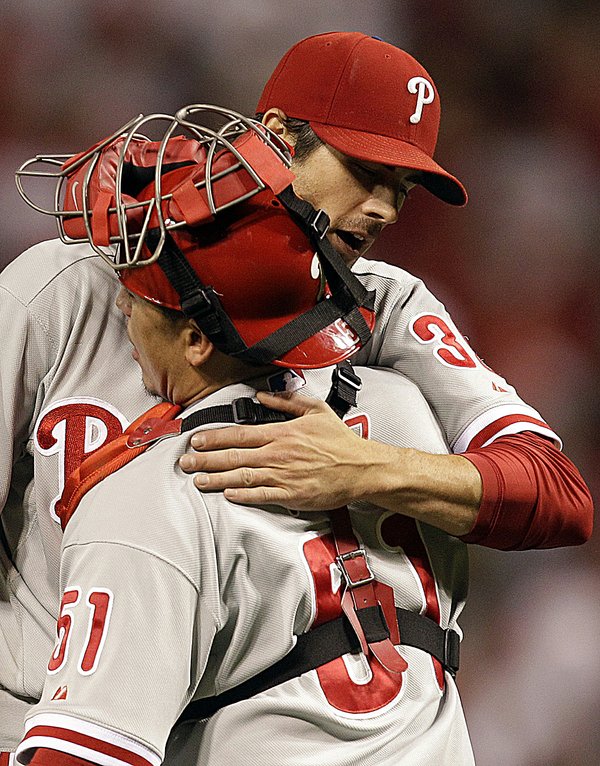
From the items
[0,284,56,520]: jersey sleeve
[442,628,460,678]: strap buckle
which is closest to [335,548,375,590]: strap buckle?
[442,628,460,678]: strap buckle

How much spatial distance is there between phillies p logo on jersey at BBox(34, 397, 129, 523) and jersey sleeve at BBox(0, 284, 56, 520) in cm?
2

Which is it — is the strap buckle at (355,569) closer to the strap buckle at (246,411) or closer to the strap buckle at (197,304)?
the strap buckle at (246,411)

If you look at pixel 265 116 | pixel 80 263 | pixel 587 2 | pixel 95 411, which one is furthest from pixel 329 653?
pixel 587 2

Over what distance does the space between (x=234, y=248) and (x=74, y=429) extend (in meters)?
0.29

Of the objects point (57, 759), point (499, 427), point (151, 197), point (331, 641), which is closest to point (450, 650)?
point (331, 641)

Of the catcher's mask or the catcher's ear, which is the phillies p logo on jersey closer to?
the catcher's mask

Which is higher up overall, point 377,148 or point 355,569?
point 377,148

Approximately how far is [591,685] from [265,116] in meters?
1.37

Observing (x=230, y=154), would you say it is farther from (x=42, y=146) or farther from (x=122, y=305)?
(x=42, y=146)

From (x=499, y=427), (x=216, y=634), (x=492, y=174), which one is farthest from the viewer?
(x=492, y=174)

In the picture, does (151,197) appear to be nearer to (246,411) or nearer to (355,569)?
(246,411)

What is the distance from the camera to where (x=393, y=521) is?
975 mm

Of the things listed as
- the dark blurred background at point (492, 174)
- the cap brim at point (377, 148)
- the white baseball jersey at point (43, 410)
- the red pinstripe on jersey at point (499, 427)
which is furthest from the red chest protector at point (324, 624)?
the dark blurred background at point (492, 174)

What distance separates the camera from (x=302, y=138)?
1.18m
